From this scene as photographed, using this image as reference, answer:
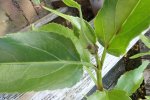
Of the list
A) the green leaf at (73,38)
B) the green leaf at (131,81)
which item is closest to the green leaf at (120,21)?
the green leaf at (73,38)

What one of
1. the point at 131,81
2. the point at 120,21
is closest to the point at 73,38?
the point at 120,21

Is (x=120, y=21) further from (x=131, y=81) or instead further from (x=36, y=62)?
(x=131, y=81)

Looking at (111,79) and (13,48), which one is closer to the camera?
(13,48)

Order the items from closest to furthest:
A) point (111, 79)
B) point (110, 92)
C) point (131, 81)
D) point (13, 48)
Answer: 1. point (13, 48)
2. point (110, 92)
3. point (131, 81)
4. point (111, 79)

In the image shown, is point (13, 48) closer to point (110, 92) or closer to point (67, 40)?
point (67, 40)

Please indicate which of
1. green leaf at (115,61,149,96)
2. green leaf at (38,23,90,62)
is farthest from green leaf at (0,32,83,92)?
green leaf at (115,61,149,96)

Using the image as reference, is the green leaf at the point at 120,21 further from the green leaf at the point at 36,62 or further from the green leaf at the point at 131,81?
the green leaf at the point at 131,81

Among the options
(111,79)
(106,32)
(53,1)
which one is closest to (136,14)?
(106,32)
